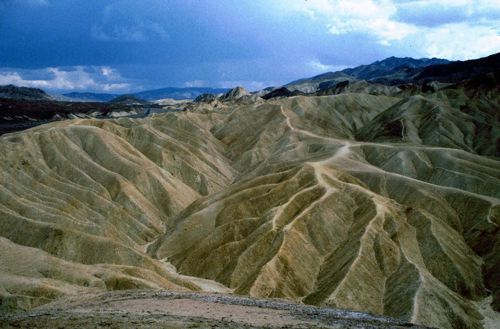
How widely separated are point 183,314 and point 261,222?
153 feet

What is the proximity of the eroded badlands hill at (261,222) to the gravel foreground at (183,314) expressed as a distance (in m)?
15.4

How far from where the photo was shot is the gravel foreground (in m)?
32.6

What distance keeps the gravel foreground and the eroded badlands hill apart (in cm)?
1537

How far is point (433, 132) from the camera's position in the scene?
152 m

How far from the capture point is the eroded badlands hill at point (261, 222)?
215 ft

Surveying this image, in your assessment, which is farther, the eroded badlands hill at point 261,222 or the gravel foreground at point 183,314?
the eroded badlands hill at point 261,222

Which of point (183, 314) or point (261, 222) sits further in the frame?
point (261, 222)

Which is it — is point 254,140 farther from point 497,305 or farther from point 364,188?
point 497,305

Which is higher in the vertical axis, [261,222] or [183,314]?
[183,314]

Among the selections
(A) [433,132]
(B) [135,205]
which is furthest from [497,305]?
(A) [433,132]

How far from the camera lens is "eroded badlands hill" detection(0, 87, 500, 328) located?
65.6 m

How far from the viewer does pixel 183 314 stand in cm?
3741

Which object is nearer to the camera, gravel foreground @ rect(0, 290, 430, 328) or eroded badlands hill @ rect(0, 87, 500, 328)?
gravel foreground @ rect(0, 290, 430, 328)

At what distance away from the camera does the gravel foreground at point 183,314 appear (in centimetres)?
3259
